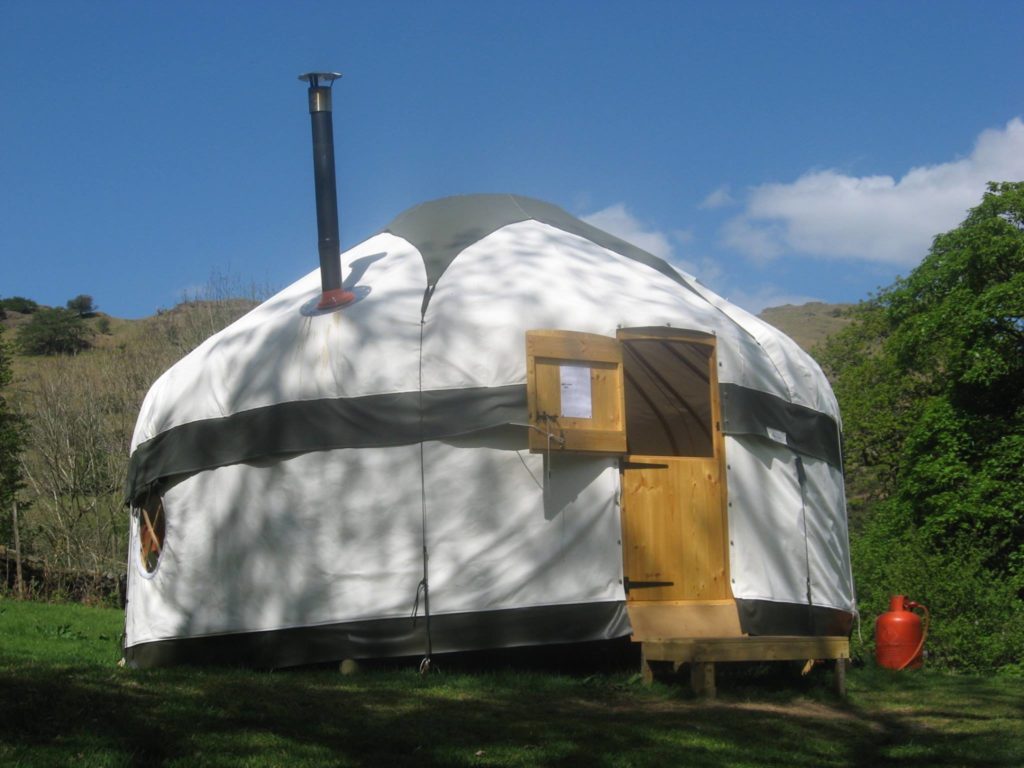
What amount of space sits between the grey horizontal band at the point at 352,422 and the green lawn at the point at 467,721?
1.21 m

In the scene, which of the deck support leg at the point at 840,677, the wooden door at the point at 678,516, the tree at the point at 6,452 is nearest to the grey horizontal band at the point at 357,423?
the wooden door at the point at 678,516

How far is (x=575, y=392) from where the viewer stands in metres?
6.22

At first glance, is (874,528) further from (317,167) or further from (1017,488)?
(317,167)

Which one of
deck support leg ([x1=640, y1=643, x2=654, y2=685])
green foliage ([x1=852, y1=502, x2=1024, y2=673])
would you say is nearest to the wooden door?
deck support leg ([x1=640, y1=643, x2=654, y2=685])

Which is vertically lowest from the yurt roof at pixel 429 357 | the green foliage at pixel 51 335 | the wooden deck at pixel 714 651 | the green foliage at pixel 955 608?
the green foliage at pixel 955 608

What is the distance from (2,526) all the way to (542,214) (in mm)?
11883

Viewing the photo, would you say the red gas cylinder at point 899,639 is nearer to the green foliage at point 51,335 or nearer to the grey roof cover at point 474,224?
the grey roof cover at point 474,224

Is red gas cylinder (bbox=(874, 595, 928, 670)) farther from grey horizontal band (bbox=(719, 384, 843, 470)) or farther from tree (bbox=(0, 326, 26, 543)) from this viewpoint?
tree (bbox=(0, 326, 26, 543))

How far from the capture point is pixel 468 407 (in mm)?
6160

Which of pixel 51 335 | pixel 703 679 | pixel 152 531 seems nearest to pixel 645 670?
pixel 703 679

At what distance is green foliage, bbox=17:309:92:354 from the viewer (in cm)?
4562

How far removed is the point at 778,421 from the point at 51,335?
44007mm

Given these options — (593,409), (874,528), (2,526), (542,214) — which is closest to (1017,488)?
(874,528)

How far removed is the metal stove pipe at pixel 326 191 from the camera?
6.83m
